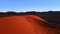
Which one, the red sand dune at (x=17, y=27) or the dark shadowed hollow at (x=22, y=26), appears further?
the dark shadowed hollow at (x=22, y=26)

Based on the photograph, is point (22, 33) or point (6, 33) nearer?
point (6, 33)

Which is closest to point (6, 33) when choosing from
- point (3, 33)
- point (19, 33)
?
point (3, 33)

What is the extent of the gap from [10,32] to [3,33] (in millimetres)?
822

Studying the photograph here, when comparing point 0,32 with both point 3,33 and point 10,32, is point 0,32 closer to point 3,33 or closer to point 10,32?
point 3,33

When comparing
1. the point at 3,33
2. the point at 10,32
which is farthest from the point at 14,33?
the point at 3,33

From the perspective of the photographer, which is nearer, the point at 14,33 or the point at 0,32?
the point at 0,32

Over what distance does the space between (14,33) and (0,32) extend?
1.19 metres

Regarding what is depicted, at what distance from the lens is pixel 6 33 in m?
10.8

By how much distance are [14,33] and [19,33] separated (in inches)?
19.9

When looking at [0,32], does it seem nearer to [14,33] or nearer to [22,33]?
[14,33]

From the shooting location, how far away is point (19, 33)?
1182 centimetres

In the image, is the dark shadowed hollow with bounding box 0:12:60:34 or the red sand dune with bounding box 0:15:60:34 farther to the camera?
the dark shadowed hollow with bounding box 0:12:60:34

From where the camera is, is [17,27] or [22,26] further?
[22,26]

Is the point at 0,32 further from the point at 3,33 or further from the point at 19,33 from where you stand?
the point at 19,33
